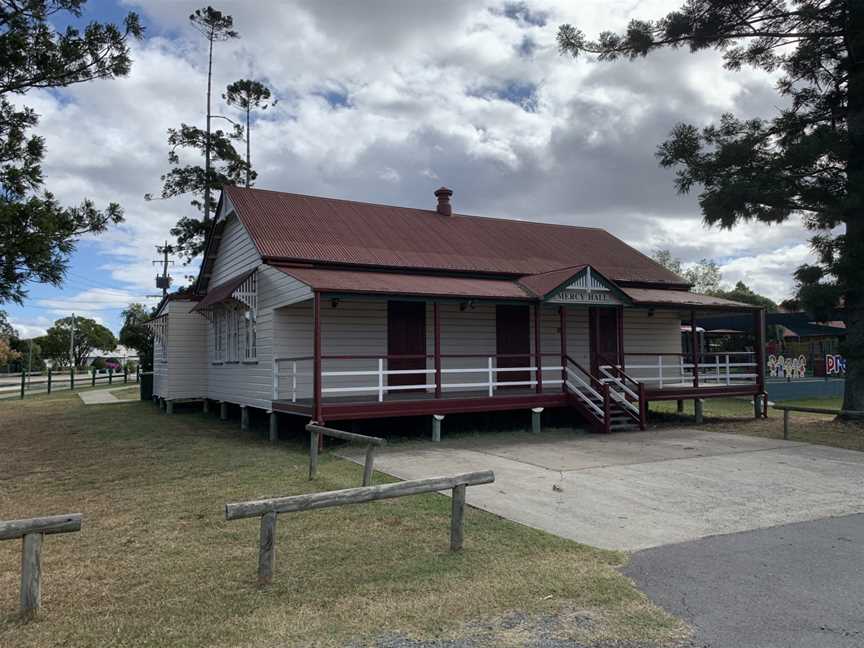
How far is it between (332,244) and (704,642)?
13394mm

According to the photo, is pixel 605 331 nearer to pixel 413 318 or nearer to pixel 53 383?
pixel 413 318

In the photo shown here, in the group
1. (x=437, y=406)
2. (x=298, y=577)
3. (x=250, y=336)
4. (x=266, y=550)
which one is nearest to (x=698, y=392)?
(x=437, y=406)

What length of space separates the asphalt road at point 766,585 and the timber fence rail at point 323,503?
1.48 metres

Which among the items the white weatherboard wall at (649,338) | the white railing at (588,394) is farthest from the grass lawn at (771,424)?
the white railing at (588,394)

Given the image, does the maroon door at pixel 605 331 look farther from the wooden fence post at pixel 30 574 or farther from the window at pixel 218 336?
the wooden fence post at pixel 30 574

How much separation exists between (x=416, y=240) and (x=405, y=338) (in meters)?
3.40

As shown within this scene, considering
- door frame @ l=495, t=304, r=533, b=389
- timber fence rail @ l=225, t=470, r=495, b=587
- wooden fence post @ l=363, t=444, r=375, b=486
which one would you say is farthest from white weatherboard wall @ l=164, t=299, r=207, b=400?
timber fence rail @ l=225, t=470, r=495, b=587

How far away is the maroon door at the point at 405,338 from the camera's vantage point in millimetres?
15750

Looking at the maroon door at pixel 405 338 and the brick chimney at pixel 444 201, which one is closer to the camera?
the maroon door at pixel 405 338

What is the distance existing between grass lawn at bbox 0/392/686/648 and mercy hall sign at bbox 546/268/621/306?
298 inches

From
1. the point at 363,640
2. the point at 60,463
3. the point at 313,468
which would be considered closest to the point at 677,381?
the point at 313,468

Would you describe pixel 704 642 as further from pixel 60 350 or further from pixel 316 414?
pixel 60 350

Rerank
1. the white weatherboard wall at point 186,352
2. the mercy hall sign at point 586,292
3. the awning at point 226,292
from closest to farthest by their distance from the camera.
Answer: the mercy hall sign at point 586,292 → the awning at point 226,292 → the white weatherboard wall at point 186,352

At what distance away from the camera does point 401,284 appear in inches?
551
